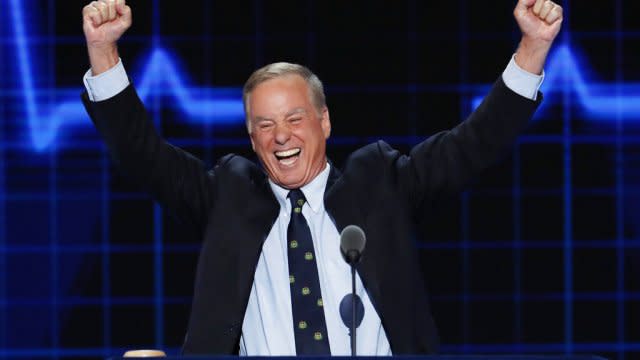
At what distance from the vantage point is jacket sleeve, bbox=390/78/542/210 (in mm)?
2652

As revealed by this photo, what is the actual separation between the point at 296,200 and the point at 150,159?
349 millimetres

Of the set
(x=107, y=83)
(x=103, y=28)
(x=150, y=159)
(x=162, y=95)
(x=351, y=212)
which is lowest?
(x=351, y=212)

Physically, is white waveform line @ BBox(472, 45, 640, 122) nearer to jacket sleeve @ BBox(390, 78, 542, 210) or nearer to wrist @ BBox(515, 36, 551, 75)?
jacket sleeve @ BBox(390, 78, 542, 210)

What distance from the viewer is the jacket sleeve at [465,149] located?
8.70 feet

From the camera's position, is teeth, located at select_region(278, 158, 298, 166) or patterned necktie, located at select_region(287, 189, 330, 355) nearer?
patterned necktie, located at select_region(287, 189, 330, 355)

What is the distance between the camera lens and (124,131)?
2.66m

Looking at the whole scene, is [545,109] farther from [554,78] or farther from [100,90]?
[100,90]

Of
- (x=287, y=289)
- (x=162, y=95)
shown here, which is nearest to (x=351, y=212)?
(x=287, y=289)

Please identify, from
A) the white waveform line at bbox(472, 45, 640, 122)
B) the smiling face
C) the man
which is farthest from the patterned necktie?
the white waveform line at bbox(472, 45, 640, 122)

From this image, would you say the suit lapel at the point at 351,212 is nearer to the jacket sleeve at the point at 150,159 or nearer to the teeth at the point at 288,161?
the teeth at the point at 288,161

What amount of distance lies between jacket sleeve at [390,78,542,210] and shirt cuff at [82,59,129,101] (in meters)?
0.66

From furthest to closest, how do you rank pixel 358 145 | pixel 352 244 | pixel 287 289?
pixel 358 145 → pixel 287 289 → pixel 352 244

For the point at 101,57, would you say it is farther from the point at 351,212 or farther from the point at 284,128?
the point at 351,212

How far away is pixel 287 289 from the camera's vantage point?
2.69m
